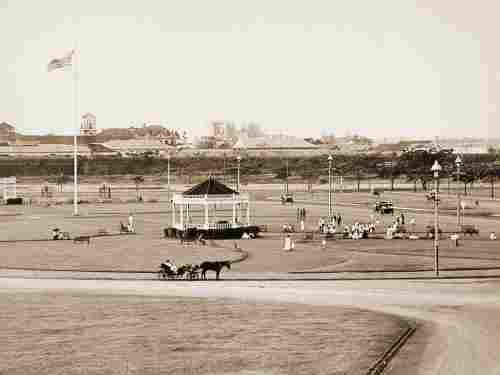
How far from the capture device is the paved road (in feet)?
77.6

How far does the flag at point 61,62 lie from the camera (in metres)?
83.4

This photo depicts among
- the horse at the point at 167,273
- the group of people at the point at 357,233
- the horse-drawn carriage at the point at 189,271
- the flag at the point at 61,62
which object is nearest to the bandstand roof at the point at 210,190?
the group of people at the point at 357,233

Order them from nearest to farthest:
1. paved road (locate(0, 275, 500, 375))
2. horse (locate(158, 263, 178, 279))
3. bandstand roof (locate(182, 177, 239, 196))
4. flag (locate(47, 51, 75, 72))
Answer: paved road (locate(0, 275, 500, 375)), horse (locate(158, 263, 178, 279)), bandstand roof (locate(182, 177, 239, 196)), flag (locate(47, 51, 75, 72))

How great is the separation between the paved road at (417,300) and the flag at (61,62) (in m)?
45.6

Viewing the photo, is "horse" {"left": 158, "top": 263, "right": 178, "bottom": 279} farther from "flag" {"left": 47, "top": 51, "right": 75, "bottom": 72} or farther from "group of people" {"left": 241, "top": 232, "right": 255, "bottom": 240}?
"flag" {"left": 47, "top": 51, "right": 75, "bottom": 72}

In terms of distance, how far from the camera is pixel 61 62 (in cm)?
8431

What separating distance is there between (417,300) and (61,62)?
5749cm

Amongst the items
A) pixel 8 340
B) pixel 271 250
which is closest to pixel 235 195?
pixel 271 250

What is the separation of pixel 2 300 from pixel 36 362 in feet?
33.2

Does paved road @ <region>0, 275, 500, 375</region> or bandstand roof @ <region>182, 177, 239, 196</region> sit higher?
bandstand roof @ <region>182, 177, 239, 196</region>

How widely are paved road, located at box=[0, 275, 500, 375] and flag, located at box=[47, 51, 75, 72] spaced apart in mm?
45640

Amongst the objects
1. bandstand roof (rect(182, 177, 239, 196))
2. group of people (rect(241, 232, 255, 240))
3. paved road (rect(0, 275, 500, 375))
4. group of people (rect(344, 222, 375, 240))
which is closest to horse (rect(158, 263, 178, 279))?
paved road (rect(0, 275, 500, 375))

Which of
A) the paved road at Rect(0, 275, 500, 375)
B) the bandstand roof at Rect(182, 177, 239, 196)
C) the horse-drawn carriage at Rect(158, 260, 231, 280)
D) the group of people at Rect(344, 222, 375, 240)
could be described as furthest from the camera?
the bandstand roof at Rect(182, 177, 239, 196)

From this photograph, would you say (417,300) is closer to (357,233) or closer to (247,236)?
(357,233)
